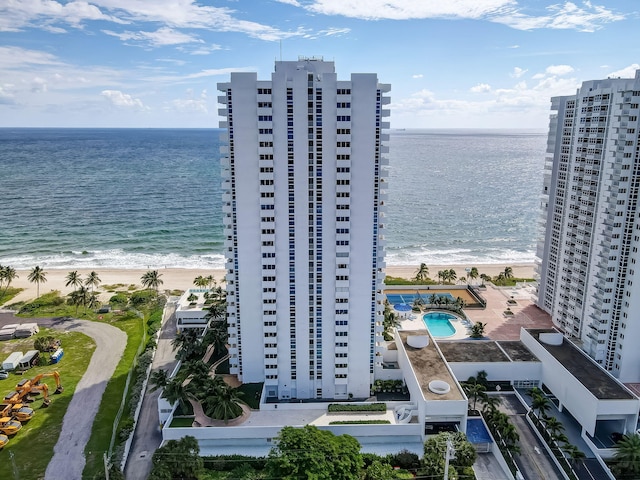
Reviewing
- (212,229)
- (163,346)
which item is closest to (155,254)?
(212,229)

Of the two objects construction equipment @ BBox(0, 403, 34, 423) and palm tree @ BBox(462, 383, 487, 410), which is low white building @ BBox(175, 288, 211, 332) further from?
palm tree @ BBox(462, 383, 487, 410)

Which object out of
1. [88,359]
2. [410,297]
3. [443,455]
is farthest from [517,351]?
[88,359]

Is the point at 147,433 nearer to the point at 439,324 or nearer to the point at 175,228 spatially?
the point at 439,324

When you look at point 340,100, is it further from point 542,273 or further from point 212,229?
point 212,229

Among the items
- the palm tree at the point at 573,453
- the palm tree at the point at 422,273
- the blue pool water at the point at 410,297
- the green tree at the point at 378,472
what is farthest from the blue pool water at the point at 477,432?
the palm tree at the point at 422,273

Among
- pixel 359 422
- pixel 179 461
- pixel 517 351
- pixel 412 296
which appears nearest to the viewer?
pixel 179 461

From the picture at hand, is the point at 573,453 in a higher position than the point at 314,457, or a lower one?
lower

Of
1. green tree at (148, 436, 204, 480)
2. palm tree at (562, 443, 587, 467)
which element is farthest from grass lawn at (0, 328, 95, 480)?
palm tree at (562, 443, 587, 467)
